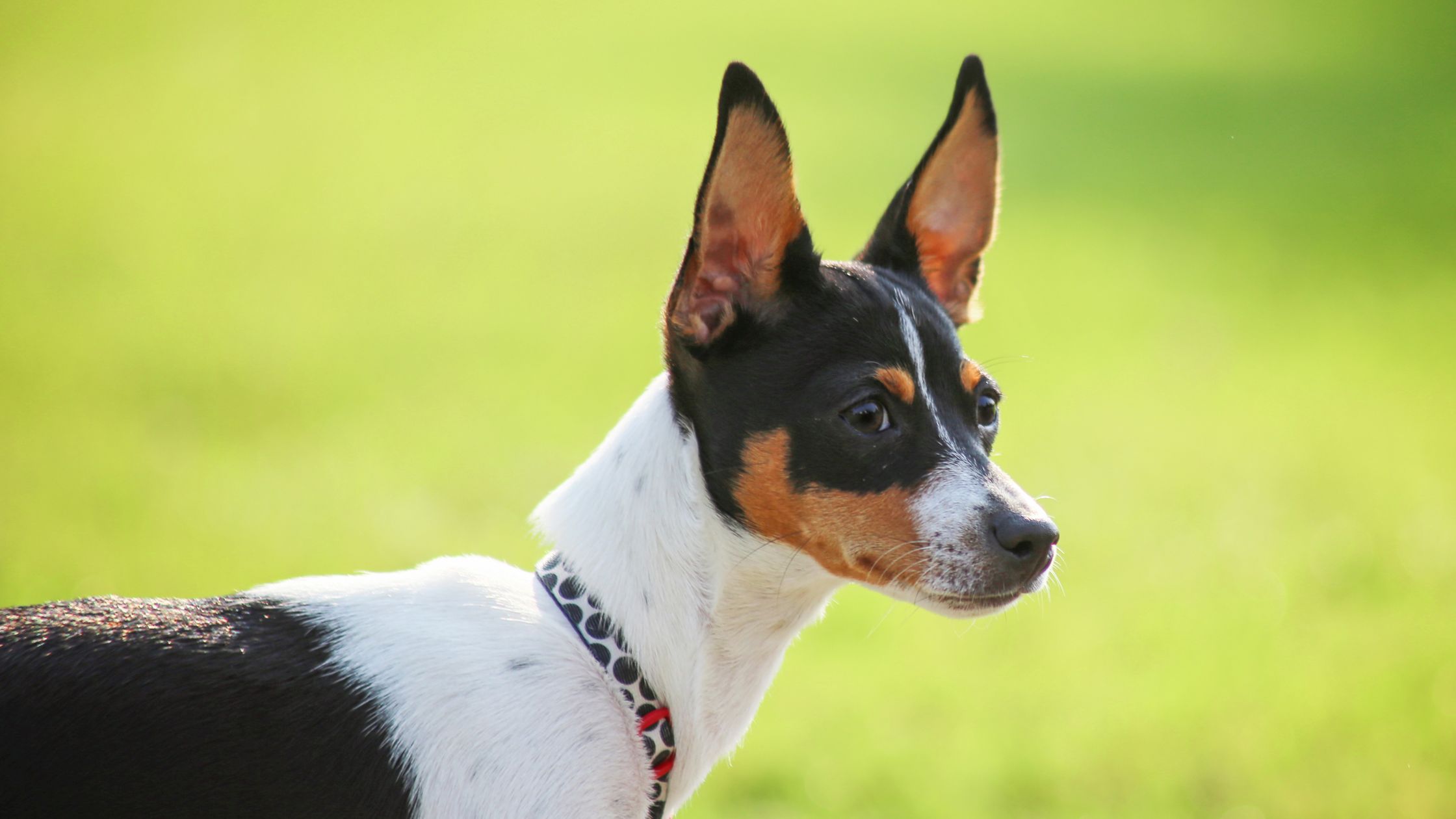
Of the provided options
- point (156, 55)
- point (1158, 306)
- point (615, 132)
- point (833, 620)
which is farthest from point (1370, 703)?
point (156, 55)

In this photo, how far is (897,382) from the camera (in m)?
2.78

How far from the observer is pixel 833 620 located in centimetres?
677

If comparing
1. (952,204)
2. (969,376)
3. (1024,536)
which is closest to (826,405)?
(969,376)

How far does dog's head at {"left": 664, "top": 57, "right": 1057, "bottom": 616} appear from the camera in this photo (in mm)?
2674

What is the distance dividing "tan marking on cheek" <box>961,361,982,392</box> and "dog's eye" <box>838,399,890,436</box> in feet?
0.87

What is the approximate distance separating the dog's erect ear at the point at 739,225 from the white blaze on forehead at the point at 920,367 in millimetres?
275

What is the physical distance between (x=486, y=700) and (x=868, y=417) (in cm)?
106

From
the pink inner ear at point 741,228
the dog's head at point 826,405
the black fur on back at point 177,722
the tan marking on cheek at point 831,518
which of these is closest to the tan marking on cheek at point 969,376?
the dog's head at point 826,405

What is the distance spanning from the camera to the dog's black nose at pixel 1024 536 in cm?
264

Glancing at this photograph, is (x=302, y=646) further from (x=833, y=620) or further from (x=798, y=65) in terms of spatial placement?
(x=798, y=65)

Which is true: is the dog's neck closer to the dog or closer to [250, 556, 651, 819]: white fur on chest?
the dog

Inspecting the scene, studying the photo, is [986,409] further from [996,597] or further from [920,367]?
[996,597]

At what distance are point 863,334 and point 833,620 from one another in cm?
417

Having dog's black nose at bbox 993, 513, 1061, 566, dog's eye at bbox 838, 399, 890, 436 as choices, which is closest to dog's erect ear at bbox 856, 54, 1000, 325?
dog's eye at bbox 838, 399, 890, 436
